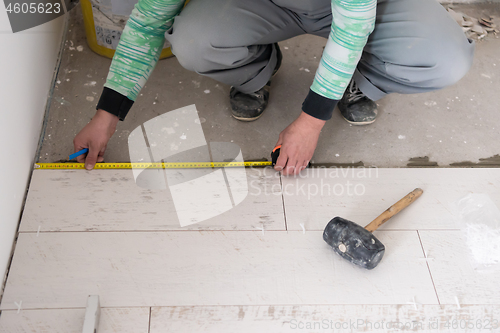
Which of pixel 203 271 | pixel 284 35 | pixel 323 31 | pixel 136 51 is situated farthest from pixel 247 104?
pixel 203 271

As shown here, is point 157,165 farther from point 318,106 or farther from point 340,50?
point 340,50

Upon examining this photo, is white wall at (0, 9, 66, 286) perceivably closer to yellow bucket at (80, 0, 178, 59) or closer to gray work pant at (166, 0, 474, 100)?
yellow bucket at (80, 0, 178, 59)

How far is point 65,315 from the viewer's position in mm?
1222

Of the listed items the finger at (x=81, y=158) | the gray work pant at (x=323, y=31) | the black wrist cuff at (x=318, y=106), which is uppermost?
the gray work pant at (x=323, y=31)

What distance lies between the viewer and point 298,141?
146 cm

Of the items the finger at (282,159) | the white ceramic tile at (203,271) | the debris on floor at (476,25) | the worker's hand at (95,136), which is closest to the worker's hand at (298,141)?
the finger at (282,159)

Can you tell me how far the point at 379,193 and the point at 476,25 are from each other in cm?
140

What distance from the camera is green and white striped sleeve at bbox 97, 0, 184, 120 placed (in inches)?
52.6

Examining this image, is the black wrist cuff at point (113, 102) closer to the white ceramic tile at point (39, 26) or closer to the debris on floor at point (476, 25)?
the white ceramic tile at point (39, 26)

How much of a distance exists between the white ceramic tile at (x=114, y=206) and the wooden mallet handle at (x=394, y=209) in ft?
1.03

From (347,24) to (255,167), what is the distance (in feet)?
2.15

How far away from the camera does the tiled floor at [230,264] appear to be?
1247mm

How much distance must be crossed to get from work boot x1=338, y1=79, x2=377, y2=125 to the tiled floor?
357 mm

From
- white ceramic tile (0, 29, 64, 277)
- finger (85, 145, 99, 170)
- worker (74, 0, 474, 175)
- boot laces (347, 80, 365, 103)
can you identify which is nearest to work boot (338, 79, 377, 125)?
boot laces (347, 80, 365, 103)
